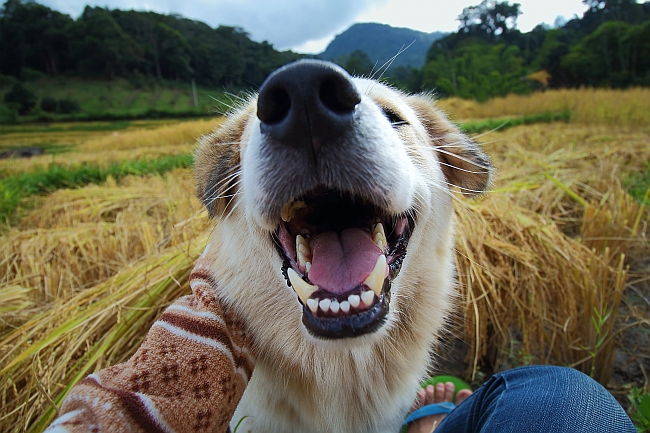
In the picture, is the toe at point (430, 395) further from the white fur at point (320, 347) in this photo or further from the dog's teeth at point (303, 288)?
the dog's teeth at point (303, 288)

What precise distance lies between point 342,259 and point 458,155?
100 cm

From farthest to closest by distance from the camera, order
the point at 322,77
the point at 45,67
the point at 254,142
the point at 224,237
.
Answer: the point at 45,67
the point at 224,237
the point at 254,142
the point at 322,77

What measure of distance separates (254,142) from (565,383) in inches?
57.6

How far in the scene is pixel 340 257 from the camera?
122 cm

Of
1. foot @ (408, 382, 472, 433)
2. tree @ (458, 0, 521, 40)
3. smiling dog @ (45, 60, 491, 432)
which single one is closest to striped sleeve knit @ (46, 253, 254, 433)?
smiling dog @ (45, 60, 491, 432)

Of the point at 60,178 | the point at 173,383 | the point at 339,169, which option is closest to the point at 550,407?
the point at 339,169

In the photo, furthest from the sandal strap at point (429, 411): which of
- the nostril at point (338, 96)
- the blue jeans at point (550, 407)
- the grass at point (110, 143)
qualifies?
the grass at point (110, 143)

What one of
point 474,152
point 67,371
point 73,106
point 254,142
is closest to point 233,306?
point 254,142

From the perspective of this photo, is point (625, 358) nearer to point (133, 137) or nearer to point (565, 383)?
point (565, 383)

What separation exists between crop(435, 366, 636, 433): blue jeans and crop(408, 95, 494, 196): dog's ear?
890 mm

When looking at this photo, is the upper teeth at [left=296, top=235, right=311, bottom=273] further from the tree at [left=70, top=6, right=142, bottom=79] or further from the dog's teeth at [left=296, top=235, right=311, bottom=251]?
the tree at [left=70, top=6, right=142, bottom=79]

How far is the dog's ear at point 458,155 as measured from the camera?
6.04ft

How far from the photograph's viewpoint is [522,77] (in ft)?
95.9

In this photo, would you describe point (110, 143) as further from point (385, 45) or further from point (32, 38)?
point (385, 45)
